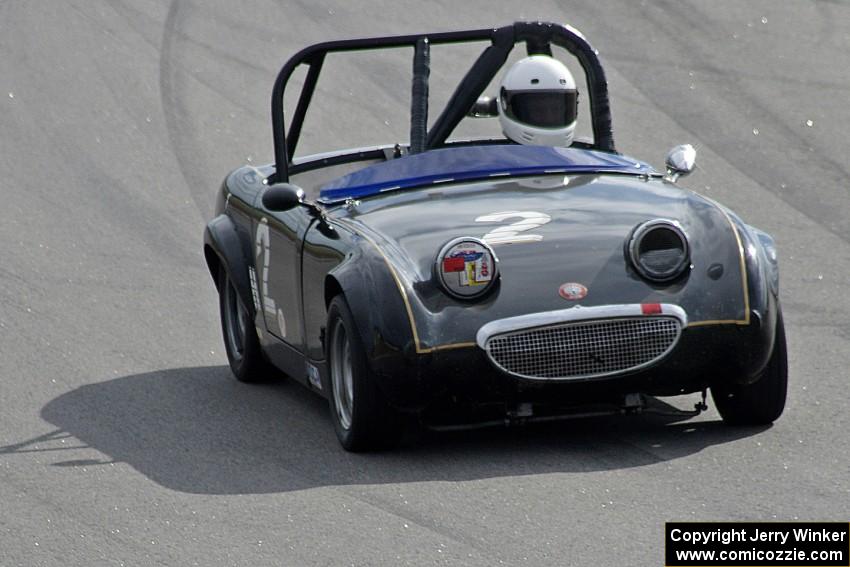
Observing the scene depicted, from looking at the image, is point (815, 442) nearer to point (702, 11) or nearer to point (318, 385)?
point (318, 385)

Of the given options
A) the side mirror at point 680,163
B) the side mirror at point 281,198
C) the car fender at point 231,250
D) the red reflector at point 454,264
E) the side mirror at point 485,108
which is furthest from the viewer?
the side mirror at point 485,108

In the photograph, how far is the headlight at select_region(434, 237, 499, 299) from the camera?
21.7 ft

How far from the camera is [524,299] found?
6.62 metres

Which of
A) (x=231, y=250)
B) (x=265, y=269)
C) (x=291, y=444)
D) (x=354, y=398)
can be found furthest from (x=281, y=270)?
(x=354, y=398)

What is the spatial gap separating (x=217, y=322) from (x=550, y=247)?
374 centimetres

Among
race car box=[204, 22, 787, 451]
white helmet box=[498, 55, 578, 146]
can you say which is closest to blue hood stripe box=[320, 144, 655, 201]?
race car box=[204, 22, 787, 451]

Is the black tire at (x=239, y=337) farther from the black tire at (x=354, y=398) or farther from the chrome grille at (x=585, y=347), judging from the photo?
the chrome grille at (x=585, y=347)

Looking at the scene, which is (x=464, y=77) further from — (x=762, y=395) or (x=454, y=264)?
(x=762, y=395)

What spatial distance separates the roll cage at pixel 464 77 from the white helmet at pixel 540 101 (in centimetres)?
23

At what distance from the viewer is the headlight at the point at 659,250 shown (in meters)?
6.73

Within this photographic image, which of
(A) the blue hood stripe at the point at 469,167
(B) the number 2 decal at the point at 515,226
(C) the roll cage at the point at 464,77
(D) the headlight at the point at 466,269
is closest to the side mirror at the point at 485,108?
(C) the roll cage at the point at 464,77

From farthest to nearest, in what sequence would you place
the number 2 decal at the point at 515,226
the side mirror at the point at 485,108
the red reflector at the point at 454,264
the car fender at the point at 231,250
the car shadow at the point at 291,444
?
the side mirror at the point at 485,108
the car fender at the point at 231,250
the number 2 decal at the point at 515,226
the red reflector at the point at 454,264
the car shadow at the point at 291,444

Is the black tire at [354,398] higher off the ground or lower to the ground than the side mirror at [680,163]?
lower

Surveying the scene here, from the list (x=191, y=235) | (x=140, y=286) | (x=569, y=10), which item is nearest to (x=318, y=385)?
(x=140, y=286)
